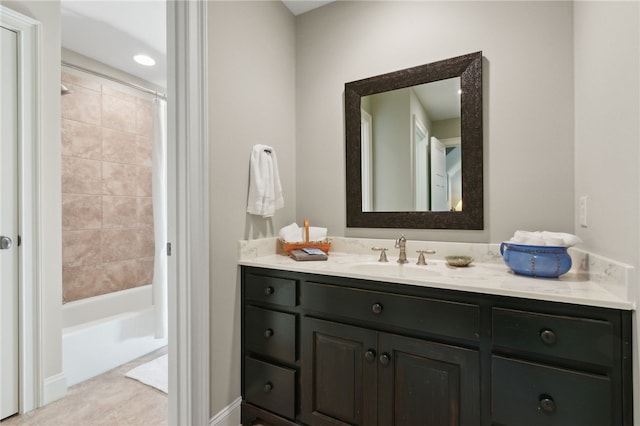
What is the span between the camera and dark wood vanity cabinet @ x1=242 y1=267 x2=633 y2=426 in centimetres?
94

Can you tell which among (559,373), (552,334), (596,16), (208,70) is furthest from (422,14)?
(559,373)

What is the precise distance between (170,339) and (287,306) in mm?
558

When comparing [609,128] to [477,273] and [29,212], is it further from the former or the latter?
[29,212]

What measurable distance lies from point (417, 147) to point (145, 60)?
258cm

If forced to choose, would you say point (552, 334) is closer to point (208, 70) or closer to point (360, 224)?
point (360, 224)

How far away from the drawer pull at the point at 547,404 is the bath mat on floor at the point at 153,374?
1.95 m

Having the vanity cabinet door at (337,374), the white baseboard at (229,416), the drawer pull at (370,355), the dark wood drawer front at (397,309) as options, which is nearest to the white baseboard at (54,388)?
the white baseboard at (229,416)

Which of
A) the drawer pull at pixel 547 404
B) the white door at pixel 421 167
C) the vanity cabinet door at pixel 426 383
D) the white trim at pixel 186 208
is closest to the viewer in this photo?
the drawer pull at pixel 547 404

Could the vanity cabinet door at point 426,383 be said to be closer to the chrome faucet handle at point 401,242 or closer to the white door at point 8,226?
the chrome faucet handle at point 401,242

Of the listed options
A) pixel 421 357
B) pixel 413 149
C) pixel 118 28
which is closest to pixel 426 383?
pixel 421 357

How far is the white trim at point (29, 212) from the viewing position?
1.70 meters

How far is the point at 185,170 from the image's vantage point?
1372mm

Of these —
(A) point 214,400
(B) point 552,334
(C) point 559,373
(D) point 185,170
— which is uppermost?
(D) point 185,170

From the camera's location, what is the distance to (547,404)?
3.21 feet
